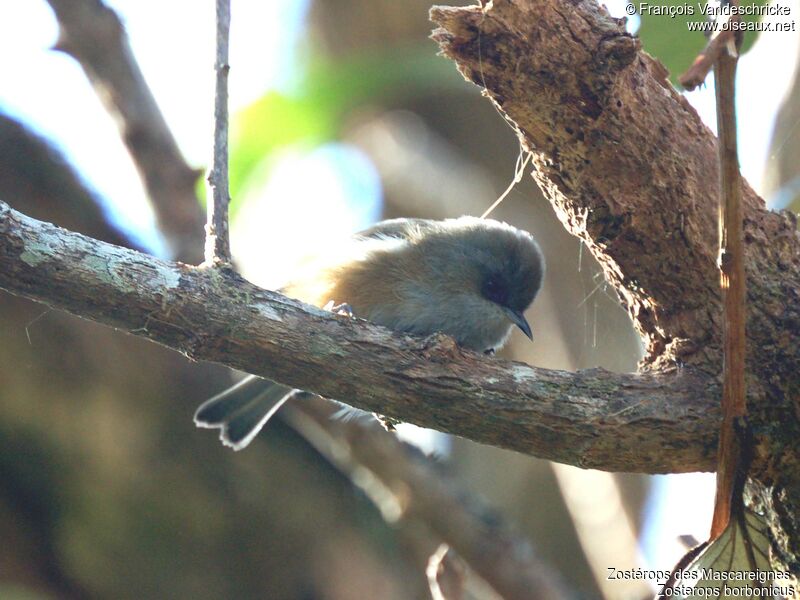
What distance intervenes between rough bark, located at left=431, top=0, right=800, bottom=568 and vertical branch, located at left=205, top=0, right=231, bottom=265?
66 centimetres

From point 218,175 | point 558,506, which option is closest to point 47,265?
point 218,175

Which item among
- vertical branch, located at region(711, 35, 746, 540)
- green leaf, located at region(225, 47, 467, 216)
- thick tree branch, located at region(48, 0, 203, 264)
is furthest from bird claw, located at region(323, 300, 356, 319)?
green leaf, located at region(225, 47, 467, 216)

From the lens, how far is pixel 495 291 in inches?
158

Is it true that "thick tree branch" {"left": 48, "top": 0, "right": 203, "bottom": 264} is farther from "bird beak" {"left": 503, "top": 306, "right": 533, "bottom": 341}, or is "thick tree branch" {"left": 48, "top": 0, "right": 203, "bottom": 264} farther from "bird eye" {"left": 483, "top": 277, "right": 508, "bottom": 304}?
"bird beak" {"left": 503, "top": 306, "right": 533, "bottom": 341}

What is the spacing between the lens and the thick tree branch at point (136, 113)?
484cm

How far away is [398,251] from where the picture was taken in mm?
3941

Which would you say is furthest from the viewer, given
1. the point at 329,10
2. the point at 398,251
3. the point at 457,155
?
the point at 329,10

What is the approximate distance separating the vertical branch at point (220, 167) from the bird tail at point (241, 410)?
4.70ft

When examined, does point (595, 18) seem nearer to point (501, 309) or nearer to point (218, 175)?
point (218, 175)

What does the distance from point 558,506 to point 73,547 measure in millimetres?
3039

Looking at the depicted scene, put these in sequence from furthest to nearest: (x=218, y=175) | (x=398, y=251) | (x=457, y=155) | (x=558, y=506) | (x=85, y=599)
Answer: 1. (x=457, y=155)
2. (x=558, y=506)
3. (x=85, y=599)
4. (x=398, y=251)
5. (x=218, y=175)

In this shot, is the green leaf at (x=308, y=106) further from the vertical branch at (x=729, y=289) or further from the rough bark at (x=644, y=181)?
the vertical branch at (x=729, y=289)

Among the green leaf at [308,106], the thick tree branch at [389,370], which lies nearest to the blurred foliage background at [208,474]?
the green leaf at [308,106]

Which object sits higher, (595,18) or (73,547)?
(595,18)
